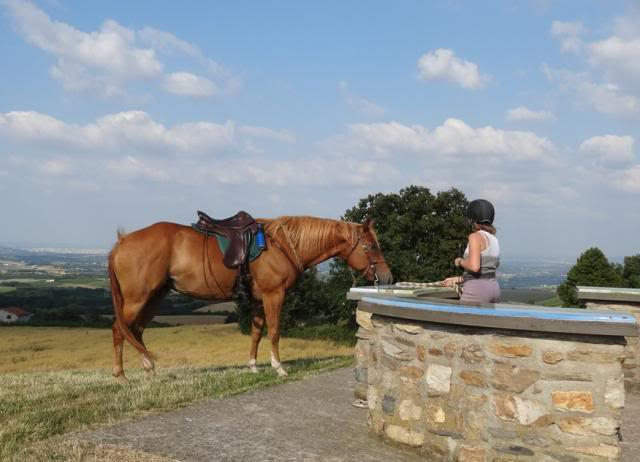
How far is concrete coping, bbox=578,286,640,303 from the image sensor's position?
8898 millimetres

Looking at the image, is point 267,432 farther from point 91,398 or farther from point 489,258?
point 489,258

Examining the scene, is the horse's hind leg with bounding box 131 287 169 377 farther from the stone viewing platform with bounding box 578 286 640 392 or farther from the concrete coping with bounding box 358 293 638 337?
the stone viewing platform with bounding box 578 286 640 392

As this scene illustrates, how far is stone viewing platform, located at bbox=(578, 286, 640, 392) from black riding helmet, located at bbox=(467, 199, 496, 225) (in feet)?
14.9

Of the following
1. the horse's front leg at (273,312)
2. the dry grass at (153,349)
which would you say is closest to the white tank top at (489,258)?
the horse's front leg at (273,312)

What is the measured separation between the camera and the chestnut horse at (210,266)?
8.58m

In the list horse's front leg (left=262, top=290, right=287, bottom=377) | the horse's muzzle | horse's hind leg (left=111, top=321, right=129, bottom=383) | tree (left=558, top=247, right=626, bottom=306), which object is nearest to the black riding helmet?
the horse's muzzle

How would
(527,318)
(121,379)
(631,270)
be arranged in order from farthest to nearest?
(631,270) < (121,379) < (527,318)

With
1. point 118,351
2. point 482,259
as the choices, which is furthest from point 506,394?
point 118,351

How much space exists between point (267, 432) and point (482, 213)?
3.07 meters

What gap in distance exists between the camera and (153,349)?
3141 centimetres

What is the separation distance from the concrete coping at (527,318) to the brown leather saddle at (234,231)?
4053mm

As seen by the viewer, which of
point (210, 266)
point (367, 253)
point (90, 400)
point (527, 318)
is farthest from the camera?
point (367, 253)

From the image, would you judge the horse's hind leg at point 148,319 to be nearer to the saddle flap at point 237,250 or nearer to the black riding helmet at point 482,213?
the saddle flap at point 237,250

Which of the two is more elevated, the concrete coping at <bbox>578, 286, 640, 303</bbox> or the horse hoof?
the concrete coping at <bbox>578, 286, 640, 303</bbox>
